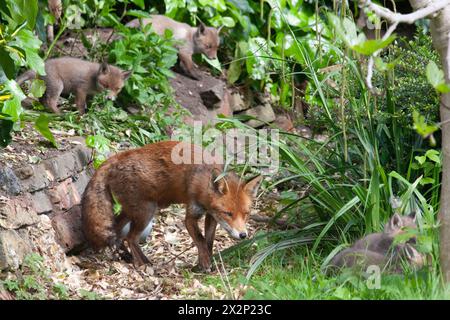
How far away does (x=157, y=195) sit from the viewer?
695 cm

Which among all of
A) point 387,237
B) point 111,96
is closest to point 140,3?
point 111,96

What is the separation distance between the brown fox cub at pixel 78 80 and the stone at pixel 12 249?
292cm

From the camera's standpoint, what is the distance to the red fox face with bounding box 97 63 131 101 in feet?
29.1

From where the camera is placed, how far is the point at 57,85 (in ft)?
29.1

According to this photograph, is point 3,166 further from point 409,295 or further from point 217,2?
point 217,2

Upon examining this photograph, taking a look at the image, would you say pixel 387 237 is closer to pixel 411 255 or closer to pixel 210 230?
pixel 411 255

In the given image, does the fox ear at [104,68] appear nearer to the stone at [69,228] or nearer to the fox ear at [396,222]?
the stone at [69,228]

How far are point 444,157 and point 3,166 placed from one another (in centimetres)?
336

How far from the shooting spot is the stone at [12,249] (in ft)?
18.8

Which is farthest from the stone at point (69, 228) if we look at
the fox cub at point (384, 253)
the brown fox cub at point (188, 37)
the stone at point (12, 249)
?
the brown fox cub at point (188, 37)

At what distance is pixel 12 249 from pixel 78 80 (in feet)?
11.7
